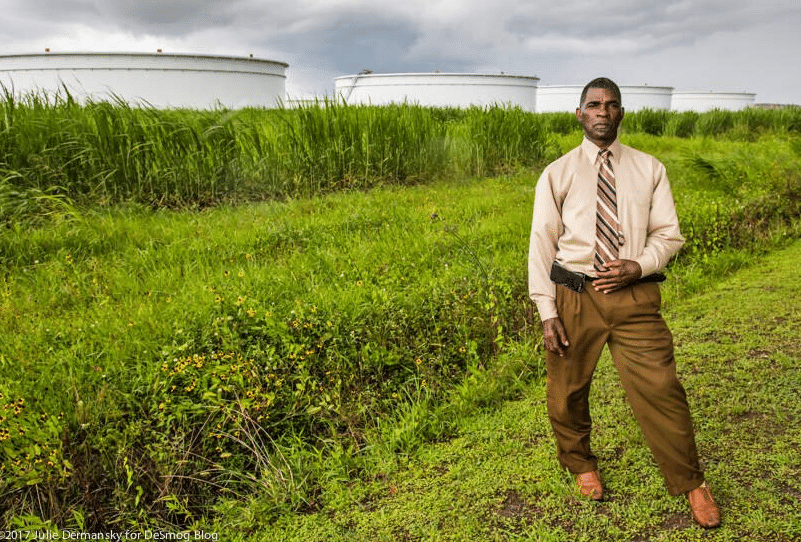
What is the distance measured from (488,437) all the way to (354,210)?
12.2ft

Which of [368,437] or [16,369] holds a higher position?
[16,369]

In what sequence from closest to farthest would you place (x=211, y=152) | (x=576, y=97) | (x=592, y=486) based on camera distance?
(x=592, y=486), (x=211, y=152), (x=576, y=97)

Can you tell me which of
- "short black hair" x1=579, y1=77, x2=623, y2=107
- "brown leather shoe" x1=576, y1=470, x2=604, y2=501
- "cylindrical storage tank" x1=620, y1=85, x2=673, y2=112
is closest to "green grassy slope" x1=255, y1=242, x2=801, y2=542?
"brown leather shoe" x1=576, y1=470, x2=604, y2=501

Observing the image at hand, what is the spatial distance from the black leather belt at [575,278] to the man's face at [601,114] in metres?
0.46

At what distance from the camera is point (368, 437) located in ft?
10.9

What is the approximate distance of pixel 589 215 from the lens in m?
2.33

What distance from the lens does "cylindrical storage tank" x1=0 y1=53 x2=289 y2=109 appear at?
15.5 meters

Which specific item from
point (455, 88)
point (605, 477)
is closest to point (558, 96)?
point (455, 88)

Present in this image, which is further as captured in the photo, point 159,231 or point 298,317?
point 159,231

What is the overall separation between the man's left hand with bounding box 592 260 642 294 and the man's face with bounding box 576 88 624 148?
1.39ft

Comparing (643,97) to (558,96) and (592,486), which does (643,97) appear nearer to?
(558,96)

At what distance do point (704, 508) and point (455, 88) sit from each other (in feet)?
62.2

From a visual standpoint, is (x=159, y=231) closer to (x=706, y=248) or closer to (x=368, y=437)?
(x=368, y=437)

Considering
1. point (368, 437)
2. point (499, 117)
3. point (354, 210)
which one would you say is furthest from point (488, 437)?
point (499, 117)
